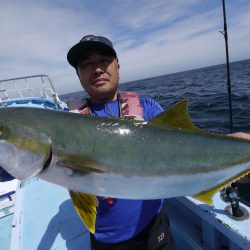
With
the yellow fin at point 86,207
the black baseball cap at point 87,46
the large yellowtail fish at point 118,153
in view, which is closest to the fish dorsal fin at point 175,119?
the large yellowtail fish at point 118,153

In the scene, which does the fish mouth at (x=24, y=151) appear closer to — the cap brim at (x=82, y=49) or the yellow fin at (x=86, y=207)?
the yellow fin at (x=86, y=207)

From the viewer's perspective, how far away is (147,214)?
8.45ft

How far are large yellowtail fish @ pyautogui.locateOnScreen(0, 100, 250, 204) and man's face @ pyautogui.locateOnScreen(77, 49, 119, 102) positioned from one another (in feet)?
2.08

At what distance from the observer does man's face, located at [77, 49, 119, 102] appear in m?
2.57

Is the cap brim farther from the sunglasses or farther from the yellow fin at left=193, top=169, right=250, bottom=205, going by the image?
the yellow fin at left=193, top=169, right=250, bottom=205

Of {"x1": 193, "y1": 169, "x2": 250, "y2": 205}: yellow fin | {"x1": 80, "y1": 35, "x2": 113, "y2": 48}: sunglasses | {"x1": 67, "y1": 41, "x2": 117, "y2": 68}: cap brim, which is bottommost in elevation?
{"x1": 193, "y1": 169, "x2": 250, "y2": 205}: yellow fin

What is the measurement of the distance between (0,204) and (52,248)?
2955mm

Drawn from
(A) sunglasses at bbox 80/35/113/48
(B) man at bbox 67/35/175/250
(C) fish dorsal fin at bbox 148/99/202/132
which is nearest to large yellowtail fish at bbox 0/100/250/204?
(C) fish dorsal fin at bbox 148/99/202/132

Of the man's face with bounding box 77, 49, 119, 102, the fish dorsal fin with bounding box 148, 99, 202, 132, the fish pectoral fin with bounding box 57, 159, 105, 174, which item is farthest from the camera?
the man's face with bounding box 77, 49, 119, 102

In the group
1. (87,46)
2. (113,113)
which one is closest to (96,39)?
(87,46)

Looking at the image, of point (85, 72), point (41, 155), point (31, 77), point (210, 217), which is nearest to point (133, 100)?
point (85, 72)

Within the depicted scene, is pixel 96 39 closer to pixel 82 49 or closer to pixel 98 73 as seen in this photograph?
pixel 82 49

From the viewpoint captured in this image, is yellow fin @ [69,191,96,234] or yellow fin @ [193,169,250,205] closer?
yellow fin @ [69,191,96,234]

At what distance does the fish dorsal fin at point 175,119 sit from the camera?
2.03 meters
